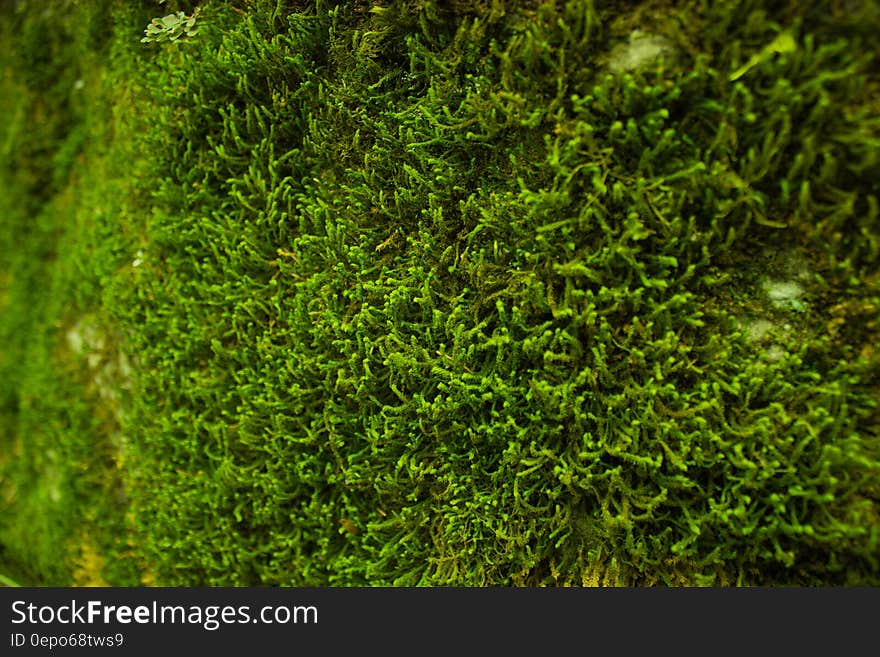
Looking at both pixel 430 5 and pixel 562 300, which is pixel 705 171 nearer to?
pixel 562 300

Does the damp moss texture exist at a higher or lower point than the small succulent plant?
lower

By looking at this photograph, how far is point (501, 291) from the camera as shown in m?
2.15

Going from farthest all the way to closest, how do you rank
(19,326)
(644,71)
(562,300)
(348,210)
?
(19,326), (348,210), (562,300), (644,71)

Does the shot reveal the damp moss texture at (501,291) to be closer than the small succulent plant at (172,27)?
Yes

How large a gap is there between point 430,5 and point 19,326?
3543 millimetres

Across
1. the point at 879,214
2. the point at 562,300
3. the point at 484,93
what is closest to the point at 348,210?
the point at 484,93

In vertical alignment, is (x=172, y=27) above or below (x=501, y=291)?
above

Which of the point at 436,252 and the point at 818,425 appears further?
the point at 436,252

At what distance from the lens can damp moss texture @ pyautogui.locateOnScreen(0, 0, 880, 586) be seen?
1.83 meters

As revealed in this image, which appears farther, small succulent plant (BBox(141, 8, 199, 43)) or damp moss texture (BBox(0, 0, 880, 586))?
small succulent plant (BBox(141, 8, 199, 43))

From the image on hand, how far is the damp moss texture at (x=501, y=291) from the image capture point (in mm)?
1826

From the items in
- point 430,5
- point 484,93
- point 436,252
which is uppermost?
point 430,5

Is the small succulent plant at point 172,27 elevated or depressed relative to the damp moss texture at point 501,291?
elevated

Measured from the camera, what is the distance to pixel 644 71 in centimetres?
188
